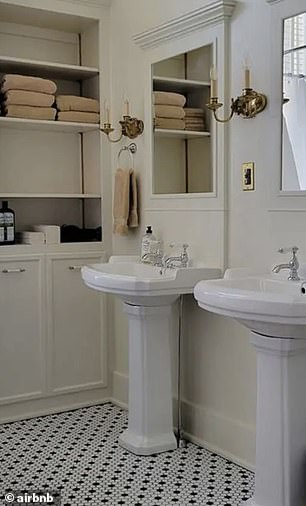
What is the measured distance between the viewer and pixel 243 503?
259cm

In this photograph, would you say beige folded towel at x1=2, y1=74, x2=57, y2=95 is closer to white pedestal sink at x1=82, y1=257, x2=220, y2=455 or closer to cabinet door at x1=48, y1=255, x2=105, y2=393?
cabinet door at x1=48, y1=255, x2=105, y2=393

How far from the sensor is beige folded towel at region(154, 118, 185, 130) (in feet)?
10.7

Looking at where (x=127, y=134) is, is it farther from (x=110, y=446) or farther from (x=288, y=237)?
(x=110, y=446)

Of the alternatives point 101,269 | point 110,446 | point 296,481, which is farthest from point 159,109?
point 296,481

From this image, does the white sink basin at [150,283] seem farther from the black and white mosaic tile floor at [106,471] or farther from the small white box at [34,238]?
the black and white mosaic tile floor at [106,471]

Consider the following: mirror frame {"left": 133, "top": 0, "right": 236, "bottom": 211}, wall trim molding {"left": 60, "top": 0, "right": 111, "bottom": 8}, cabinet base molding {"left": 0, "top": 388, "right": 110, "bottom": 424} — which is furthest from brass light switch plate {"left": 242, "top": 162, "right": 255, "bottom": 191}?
cabinet base molding {"left": 0, "top": 388, "right": 110, "bottom": 424}

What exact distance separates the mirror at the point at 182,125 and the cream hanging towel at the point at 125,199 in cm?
18

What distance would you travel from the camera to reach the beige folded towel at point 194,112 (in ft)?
10.3

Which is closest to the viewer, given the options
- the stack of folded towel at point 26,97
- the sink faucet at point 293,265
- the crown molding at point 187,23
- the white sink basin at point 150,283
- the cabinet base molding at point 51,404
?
the sink faucet at point 293,265

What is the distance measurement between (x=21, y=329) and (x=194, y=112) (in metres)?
1.53

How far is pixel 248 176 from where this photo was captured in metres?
2.89

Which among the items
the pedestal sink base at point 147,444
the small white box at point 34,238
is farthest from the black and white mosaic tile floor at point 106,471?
the small white box at point 34,238

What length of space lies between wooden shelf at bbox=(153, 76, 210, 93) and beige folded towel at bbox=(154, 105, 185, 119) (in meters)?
0.09

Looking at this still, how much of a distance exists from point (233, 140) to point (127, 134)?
863mm
